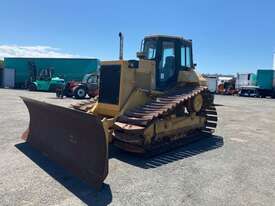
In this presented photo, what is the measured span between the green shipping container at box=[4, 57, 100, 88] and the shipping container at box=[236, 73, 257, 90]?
64.4 ft

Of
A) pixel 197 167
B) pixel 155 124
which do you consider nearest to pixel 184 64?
pixel 155 124

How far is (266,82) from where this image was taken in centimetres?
4031

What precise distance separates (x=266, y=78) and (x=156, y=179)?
37.9 metres

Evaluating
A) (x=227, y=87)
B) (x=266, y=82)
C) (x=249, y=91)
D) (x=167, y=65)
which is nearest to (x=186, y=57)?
(x=167, y=65)

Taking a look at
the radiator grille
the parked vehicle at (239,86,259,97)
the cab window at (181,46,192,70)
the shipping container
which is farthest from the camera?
the shipping container

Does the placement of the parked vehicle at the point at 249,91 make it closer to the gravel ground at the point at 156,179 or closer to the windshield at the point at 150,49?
the gravel ground at the point at 156,179

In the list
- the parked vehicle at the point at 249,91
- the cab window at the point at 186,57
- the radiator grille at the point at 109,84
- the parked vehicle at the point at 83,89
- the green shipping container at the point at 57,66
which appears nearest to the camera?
the radiator grille at the point at 109,84

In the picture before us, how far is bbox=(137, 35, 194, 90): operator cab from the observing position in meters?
8.91

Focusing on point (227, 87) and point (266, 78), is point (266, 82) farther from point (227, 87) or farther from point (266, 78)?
point (227, 87)

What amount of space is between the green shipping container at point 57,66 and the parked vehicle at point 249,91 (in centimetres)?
1924

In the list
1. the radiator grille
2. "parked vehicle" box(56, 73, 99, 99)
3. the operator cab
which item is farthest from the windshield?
"parked vehicle" box(56, 73, 99, 99)

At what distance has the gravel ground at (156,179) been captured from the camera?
4748 mm

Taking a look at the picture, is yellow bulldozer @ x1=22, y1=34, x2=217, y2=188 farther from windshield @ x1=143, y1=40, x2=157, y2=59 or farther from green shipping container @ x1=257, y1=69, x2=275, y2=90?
green shipping container @ x1=257, y1=69, x2=275, y2=90

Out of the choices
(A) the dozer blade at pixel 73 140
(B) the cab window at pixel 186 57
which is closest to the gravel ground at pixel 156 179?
(A) the dozer blade at pixel 73 140
